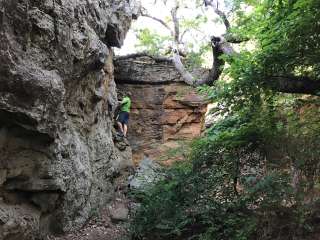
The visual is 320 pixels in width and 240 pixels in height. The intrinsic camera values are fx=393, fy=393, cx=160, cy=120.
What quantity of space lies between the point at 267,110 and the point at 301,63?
0.84m

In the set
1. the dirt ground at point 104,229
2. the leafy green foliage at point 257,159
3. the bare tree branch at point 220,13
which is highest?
the bare tree branch at point 220,13

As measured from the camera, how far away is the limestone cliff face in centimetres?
552

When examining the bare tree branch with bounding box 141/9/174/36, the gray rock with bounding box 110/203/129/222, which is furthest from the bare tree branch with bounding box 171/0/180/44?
the gray rock with bounding box 110/203/129/222

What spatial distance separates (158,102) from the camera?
557 inches

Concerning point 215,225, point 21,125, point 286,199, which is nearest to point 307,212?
point 286,199

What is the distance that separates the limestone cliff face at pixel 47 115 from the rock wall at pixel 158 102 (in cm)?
496

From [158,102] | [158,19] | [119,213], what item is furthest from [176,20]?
[119,213]

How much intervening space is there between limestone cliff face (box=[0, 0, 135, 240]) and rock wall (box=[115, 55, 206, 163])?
16.3ft

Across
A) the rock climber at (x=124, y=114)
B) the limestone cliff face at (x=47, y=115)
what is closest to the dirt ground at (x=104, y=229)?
the limestone cliff face at (x=47, y=115)

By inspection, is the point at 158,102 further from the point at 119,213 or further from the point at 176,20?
the point at 119,213

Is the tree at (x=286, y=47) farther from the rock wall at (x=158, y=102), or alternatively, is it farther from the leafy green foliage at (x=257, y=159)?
the rock wall at (x=158, y=102)

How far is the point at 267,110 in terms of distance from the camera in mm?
5941

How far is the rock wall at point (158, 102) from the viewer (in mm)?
14000

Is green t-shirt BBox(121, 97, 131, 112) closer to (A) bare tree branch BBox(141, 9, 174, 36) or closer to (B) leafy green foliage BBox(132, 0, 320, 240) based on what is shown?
(A) bare tree branch BBox(141, 9, 174, 36)
